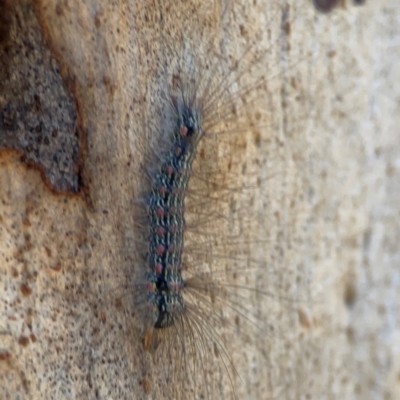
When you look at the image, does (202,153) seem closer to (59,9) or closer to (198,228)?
(198,228)

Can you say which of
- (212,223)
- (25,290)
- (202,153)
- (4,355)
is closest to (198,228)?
(212,223)

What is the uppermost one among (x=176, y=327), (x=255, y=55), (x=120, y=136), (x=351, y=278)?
(x=255, y=55)

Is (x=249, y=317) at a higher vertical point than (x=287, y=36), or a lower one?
lower

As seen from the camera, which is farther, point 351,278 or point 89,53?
point 89,53

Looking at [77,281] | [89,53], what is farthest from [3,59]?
[77,281]

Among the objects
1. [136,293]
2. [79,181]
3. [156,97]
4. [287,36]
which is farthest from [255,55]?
[136,293]

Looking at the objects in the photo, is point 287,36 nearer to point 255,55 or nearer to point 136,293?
point 255,55

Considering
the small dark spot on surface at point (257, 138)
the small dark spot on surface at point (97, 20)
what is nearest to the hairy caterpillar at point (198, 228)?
the small dark spot on surface at point (257, 138)

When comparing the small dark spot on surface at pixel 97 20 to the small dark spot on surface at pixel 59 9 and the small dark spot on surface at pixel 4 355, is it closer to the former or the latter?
the small dark spot on surface at pixel 59 9

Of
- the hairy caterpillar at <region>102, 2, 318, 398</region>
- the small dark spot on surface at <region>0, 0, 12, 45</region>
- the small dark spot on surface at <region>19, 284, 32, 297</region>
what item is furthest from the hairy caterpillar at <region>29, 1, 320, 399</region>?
the small dark spot on surface at <region>0, 0, 12, 45</region>
